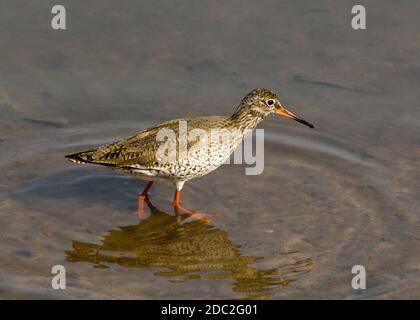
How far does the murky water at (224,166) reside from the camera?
37.9 ft

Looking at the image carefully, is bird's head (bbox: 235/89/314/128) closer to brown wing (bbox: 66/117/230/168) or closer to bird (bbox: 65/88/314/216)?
bird (bbox: 65/88/314/216)

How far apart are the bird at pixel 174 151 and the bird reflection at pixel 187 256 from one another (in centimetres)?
52

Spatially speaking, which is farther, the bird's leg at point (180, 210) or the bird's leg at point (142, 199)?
the bird's leg at point (142, 199)

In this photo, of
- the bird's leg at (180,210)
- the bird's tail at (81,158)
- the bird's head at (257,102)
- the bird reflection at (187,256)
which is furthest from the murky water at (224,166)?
the bird's head at (257,102)

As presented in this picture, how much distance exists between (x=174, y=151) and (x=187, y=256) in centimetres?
156

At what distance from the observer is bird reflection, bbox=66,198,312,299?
37.4ft

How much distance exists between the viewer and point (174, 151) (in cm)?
1252

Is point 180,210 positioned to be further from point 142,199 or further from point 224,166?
point 224,166

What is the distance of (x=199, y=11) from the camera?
57.2ft

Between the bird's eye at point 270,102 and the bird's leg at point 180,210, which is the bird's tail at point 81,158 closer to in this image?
the bird's leg at point 180,210

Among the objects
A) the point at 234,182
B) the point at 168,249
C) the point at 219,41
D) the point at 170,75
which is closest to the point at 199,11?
the point at 219,41

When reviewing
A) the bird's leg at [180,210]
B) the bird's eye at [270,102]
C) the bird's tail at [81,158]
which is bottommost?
the bird's leg at [180,210]

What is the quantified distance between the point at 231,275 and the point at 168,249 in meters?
1.11

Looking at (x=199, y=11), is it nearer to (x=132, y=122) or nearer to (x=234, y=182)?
(x=132, y=122)
